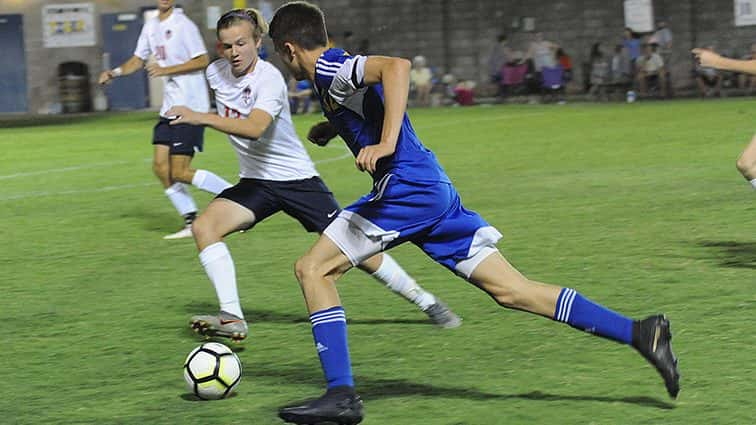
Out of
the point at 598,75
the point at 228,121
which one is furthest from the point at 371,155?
the point at 598,75

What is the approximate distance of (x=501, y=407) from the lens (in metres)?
5.41

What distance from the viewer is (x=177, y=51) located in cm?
1166

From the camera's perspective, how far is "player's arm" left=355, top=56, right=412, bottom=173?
501 cm

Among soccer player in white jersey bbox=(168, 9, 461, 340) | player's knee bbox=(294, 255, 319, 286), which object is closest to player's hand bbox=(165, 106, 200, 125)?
soccer player in white jersey bbox=(168, 9, 461, 340)

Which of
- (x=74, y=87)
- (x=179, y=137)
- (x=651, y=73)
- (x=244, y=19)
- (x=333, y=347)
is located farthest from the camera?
(x=74, y=87)

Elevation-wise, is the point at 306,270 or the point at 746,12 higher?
the point at 746,12

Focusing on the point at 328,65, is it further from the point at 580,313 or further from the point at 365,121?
the point at 580,313

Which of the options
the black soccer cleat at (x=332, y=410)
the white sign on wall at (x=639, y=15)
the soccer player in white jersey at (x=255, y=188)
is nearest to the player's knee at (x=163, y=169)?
the soccer player in white jersey at (x=255, y=188)

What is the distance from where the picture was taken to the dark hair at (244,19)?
22.5 ft

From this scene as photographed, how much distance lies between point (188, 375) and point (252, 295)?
2.76 m

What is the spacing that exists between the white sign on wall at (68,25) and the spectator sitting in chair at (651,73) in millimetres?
18091

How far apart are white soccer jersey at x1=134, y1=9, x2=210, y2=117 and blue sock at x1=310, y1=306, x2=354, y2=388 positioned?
6.65m

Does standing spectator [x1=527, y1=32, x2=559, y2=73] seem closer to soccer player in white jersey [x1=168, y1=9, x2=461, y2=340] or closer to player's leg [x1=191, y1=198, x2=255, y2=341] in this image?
soccer player in white jersey [x1=168, y1=9, x2=461, y2=340]

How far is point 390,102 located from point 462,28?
3540cm
